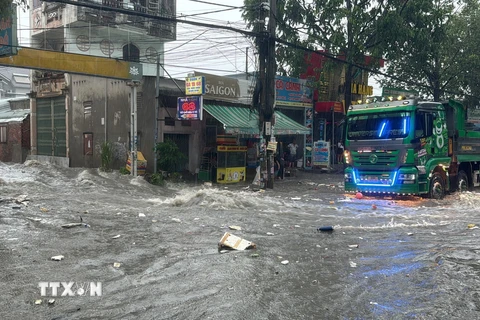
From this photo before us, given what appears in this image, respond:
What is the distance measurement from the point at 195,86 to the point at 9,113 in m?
18.4

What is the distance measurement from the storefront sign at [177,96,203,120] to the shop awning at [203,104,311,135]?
133 cm

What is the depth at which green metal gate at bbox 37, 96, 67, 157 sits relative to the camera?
24.4 m

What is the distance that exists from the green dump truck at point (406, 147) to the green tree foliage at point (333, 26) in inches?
358

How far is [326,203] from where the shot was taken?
42.8ft

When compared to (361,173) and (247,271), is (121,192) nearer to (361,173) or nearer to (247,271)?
(361,173)

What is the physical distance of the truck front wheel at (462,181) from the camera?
14.8 m

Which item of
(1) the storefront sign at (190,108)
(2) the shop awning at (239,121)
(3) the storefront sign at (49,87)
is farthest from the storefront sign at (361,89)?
(3) the storefront sign at (49,87)

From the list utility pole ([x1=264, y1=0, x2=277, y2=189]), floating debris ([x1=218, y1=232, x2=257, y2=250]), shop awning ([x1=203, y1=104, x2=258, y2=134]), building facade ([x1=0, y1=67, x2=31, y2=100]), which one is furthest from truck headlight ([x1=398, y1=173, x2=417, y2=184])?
building facade ([x1=0, y1=67, x2=31, y2=100])

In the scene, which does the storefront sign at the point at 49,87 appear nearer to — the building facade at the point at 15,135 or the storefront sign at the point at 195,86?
the building facade at the point at 15,135

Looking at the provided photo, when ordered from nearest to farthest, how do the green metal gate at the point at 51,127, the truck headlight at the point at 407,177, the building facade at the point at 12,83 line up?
the truck headlight at the point at 407,177 → the green metal gate at the point at 51,127 → the building facade at the point at 12,83

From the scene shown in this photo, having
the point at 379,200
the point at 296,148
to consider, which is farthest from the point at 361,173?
the point at 296,148

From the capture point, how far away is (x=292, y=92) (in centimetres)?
2425

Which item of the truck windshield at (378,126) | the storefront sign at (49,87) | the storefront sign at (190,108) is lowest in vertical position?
the truck windshield at (378,126)

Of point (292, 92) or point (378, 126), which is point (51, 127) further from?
point (378, 126)
